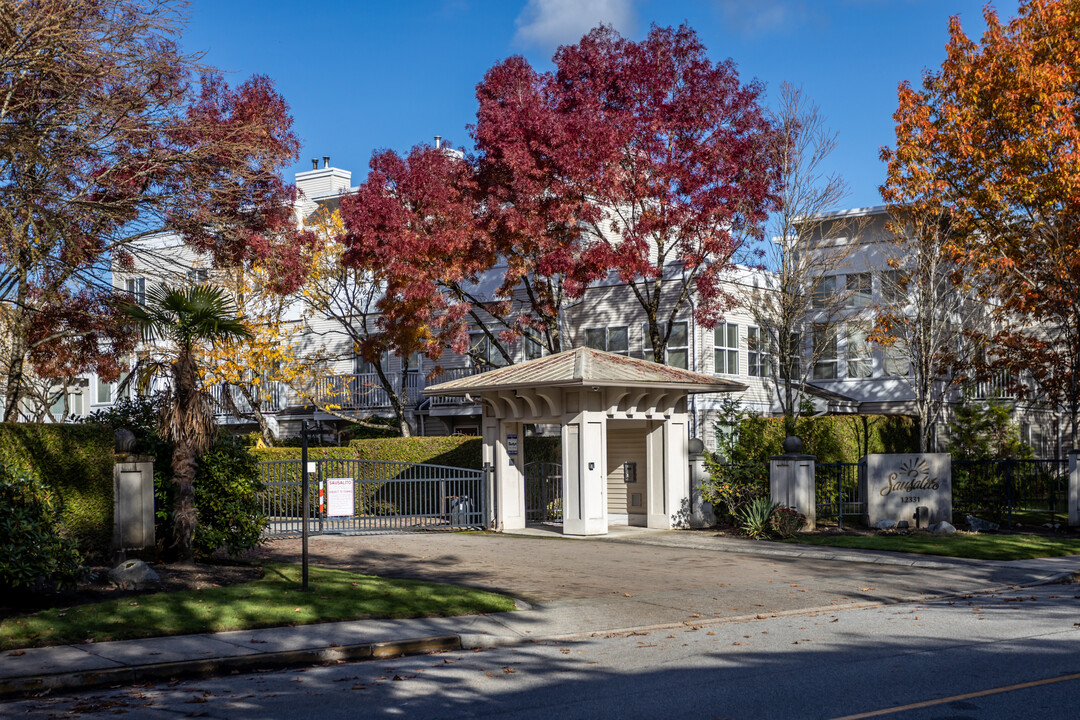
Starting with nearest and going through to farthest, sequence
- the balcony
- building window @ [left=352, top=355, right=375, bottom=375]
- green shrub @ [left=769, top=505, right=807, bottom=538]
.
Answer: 1. green shrub @ [left=769, top=505, right=807, bottom=538]
2. the balcony
3. building window @ [left=352, top=355, right=375, bottom=375]

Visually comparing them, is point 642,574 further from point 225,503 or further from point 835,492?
point 835,492

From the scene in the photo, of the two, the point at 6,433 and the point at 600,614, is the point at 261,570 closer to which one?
the point at 6,433

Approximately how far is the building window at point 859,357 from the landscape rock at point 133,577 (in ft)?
86.9

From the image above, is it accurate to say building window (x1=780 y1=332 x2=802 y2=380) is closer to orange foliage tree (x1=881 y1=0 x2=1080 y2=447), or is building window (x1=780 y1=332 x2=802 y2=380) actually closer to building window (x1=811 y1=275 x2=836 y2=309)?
building window (x1=811 y1=275 x2=836 y2=309)

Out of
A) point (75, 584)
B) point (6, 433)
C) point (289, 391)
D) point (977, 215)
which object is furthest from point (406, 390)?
point (75, 584)

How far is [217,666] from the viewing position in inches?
385

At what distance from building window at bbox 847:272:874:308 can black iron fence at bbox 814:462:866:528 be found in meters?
8.05

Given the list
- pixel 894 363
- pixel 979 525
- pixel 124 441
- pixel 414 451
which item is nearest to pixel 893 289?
pixel 894 363

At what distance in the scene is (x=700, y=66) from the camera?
27125 mm

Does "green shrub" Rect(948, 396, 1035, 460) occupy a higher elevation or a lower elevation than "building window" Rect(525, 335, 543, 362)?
lower

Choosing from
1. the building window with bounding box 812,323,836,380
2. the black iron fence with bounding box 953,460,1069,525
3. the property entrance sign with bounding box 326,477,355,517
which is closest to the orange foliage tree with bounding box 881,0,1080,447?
the black iron fence with bounding box 953,460,1069,525

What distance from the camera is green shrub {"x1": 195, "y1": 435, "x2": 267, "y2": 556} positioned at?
1596cm

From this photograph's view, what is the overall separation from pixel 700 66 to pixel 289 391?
22.6 m

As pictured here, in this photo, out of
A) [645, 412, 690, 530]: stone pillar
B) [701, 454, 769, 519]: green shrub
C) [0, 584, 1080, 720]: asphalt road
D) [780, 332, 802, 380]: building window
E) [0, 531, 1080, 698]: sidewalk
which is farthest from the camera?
[780, 332, 802, 380]: building window
